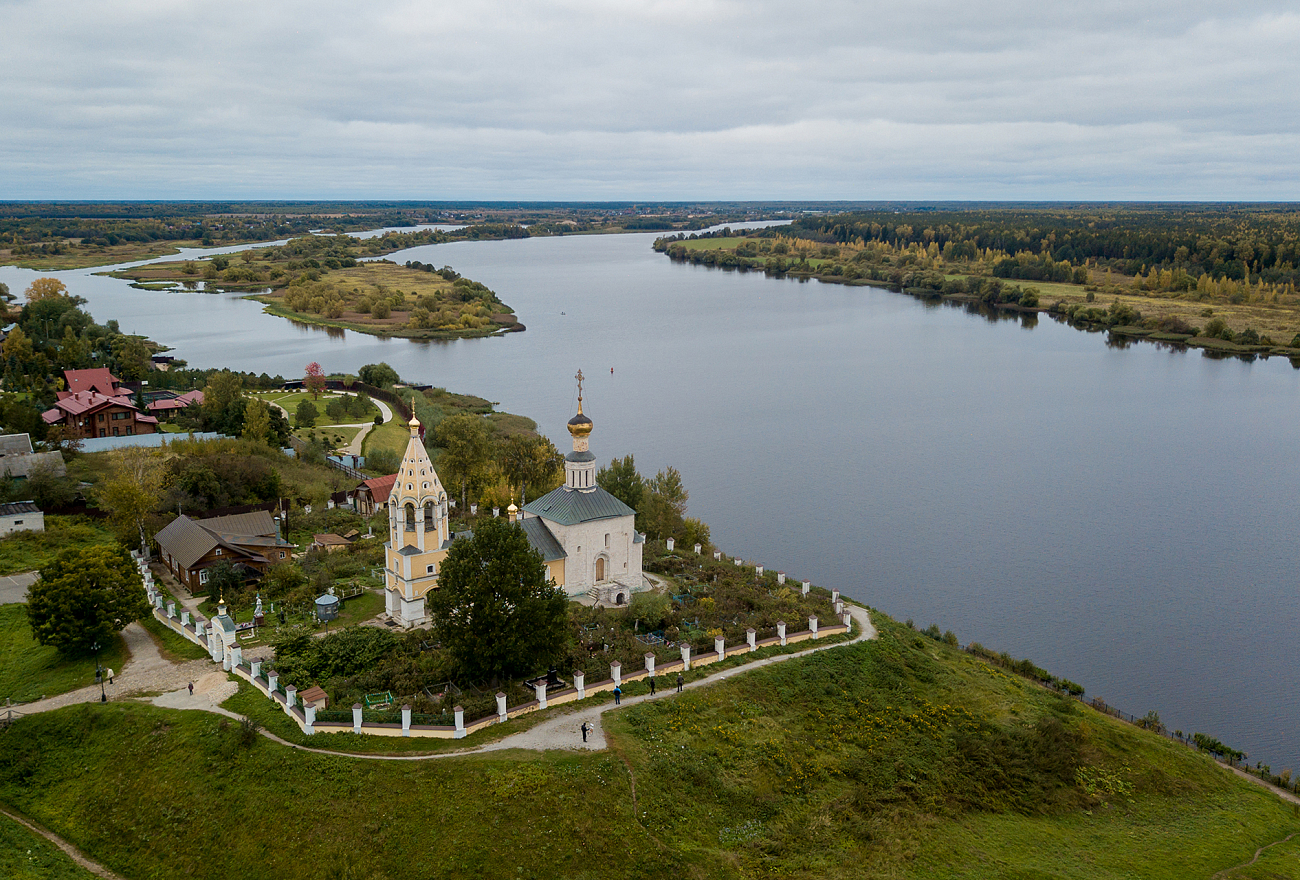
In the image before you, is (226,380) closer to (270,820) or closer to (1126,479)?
(270,820)

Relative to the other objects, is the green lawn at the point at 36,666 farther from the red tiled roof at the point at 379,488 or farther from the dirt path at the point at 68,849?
the red tiled roof at the point at 379,488

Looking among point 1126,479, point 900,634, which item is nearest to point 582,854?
point 900,634

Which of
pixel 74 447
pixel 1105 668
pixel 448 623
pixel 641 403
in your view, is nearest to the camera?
pixel 448 623

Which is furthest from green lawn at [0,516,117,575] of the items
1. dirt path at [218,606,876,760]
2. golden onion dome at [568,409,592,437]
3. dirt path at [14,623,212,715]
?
golden onion dome at [568,409,592,437]

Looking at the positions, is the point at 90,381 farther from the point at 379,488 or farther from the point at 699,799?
the point at 699,799

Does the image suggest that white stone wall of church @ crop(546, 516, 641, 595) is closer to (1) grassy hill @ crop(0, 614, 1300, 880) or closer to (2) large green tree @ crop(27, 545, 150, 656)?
(1) grassy hill @ crop(0, 614, 1300, 880)

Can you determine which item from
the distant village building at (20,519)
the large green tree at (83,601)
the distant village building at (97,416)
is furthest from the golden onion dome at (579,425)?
the distant village building at (97,416)
